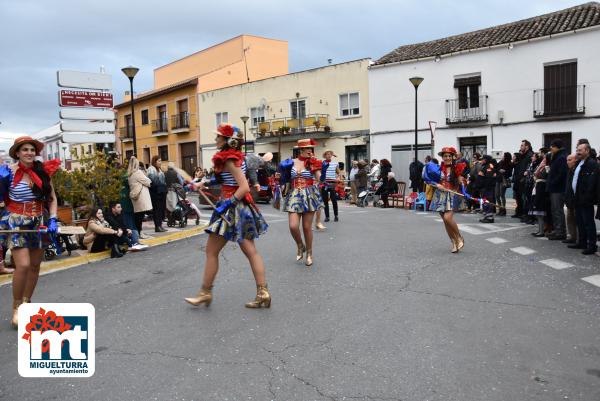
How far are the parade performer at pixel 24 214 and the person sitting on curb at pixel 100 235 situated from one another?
363 centimetres

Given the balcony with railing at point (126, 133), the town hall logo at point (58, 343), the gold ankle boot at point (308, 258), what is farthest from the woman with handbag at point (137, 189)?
the balcony with railing at point (126, 133)

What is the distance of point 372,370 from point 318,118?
83.3 feet

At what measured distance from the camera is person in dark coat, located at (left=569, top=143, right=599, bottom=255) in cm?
805

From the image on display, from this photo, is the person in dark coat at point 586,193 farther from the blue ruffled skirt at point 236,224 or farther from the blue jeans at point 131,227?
the blue jeans at point 131,227

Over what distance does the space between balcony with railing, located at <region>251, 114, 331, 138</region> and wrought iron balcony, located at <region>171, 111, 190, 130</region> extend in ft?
24.1

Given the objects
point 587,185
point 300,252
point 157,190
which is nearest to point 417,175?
point 157,190

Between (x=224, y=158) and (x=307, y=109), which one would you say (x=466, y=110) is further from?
(x=224, y=158)

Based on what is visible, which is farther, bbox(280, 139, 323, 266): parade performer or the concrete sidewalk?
the concrete sidewalk

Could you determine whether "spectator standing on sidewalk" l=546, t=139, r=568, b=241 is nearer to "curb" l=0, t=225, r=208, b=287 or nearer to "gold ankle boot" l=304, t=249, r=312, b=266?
"gold ankle boot" l=304, t=249, r=312, b=266

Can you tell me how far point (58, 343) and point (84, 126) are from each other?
27.5 ft

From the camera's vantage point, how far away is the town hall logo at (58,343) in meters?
3.77

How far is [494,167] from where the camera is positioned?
13.4m

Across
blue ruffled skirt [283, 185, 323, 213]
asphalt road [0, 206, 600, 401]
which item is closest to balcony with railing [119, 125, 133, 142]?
asphalt road [0, 206, 600, 401]

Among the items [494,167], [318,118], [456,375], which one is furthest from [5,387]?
[318,118]
